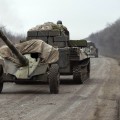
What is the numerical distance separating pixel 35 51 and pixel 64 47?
149 inches

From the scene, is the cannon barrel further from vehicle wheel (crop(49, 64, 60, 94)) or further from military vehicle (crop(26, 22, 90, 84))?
military vehicle (crop(26, 22, 90, 84))

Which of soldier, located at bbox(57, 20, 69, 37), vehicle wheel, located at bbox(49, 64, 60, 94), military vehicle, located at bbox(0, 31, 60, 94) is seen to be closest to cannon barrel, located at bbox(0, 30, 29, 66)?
military vehicle, located at bbox(0, 31, 60, 94)

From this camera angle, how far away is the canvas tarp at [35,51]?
645 inches

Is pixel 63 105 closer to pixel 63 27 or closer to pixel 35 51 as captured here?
pixel 35 51

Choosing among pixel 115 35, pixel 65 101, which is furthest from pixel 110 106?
pixel 115 35

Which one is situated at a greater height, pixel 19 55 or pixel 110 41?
pixel 110 41

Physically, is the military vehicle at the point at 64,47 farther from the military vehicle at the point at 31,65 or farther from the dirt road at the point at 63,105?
the military vehicle at the point at 31,65

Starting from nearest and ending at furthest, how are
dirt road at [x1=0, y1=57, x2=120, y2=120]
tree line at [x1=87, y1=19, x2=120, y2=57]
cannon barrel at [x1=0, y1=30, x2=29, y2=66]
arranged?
1. dirt road at [x1=0, y1=57, x2=120, y2=120]
2. cannon barrel at [x1=0, y1=30, x2=29, y2=66]
3. tree line at [x1=87, y1=19, x2=120, y2=57]

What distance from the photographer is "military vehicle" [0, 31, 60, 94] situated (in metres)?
15.8

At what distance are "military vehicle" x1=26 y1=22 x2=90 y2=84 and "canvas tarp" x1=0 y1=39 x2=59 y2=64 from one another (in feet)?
7.39

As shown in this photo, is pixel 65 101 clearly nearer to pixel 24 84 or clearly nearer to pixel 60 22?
pixel 24 84

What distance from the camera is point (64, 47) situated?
2034 cm

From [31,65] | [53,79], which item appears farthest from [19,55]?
[53,79]

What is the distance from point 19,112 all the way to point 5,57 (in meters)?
5.23
